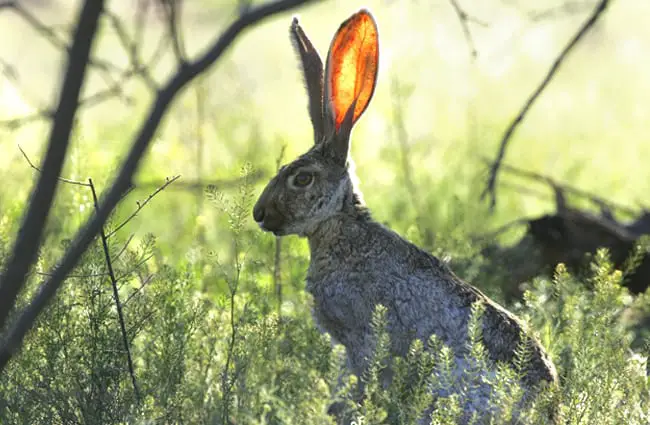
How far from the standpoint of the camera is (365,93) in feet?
15.7

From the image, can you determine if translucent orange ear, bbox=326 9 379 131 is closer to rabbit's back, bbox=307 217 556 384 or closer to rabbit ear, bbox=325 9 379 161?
rabbit ear, bbox=325 9 379 161

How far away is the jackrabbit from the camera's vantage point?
4.48 metres

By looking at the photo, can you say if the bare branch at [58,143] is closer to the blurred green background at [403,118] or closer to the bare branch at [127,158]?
the bare branch at [127,158]

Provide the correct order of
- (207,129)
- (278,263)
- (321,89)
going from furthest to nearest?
1. (207,129)
2. (278,263)
3. (321,89)

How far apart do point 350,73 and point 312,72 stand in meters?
0.34

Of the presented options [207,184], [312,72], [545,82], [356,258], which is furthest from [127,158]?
[207,184]

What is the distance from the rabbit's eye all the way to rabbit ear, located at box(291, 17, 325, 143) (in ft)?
1.02

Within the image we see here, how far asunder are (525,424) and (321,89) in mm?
1886

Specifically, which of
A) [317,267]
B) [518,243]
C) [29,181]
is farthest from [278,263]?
[29,181]

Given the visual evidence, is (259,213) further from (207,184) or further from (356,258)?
(207,184)

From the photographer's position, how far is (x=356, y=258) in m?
4.76

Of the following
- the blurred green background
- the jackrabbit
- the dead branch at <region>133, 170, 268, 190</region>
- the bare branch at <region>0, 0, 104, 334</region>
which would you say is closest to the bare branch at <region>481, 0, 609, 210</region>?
the blurred green background

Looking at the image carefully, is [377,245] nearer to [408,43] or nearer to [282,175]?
[282,175]

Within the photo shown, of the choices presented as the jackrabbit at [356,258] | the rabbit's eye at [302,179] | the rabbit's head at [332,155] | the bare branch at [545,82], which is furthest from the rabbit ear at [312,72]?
the bare branch at [545,82]
